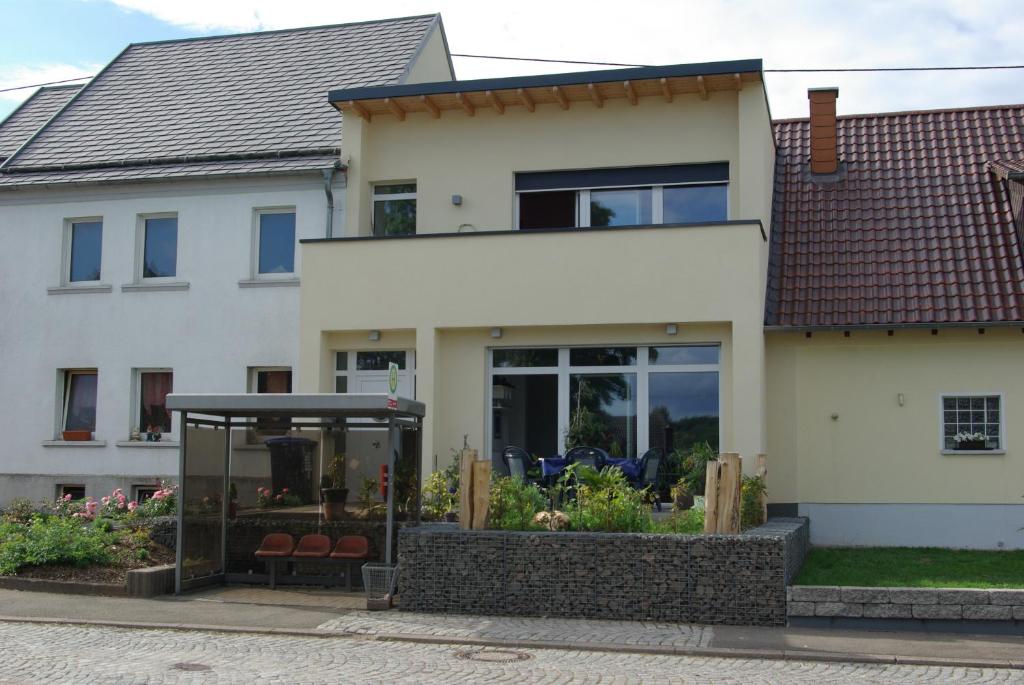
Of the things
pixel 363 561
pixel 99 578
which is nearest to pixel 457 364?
pixel 363 561

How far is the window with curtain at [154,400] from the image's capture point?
70.4ft

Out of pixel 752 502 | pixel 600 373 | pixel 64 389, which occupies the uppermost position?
pixel 600 373

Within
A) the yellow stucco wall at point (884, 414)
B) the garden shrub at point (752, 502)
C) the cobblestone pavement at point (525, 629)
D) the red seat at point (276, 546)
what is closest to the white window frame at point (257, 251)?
the red seat at point (276, 546)

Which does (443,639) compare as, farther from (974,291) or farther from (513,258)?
(974,291)

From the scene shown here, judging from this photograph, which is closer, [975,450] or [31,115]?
[975,450]

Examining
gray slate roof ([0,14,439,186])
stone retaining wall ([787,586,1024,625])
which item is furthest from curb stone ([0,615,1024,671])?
gray slate roof ([0,14,439,186])

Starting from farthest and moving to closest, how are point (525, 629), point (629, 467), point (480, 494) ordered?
1. point (629, 467)
2. point (480, 494)
3. point (525, 629)

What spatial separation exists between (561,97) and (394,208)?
3.60m

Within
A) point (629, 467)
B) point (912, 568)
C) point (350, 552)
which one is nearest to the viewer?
point (350, 552)

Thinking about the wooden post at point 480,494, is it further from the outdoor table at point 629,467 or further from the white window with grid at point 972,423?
the white window with grid at point 972,423

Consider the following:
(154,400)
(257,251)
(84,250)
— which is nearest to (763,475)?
(257,251)

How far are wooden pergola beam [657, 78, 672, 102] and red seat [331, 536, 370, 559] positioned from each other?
28.0 ft

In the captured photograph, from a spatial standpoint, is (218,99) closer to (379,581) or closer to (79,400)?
(79,400)

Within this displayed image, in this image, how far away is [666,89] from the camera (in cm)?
1873
